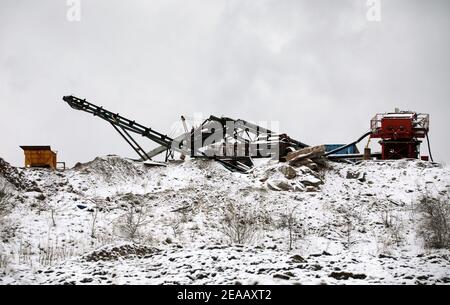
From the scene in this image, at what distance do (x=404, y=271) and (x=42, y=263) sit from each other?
9846 mm

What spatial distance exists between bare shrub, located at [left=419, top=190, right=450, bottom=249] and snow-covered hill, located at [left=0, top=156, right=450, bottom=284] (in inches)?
3.6

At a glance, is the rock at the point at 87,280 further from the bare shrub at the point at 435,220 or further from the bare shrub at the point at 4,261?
the bare shrub at the point at 435,220

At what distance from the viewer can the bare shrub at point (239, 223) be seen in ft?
55.8

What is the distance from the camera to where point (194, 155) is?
2572 cm

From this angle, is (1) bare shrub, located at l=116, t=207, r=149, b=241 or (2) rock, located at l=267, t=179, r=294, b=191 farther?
(2) rock, located at l=267, t=179, r=294, b=191

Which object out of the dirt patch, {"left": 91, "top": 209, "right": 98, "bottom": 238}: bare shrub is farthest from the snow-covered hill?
{"left": 91, "top": 209, "right": 98, "bottom": 238}: bare shrub

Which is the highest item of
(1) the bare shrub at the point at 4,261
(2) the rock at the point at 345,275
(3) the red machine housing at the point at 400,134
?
(3) the red machine housing at the point at 400,134

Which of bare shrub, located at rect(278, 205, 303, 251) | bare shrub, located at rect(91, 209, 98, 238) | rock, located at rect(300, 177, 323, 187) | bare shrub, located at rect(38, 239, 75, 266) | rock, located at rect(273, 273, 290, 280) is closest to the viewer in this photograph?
rock, located at rect(273, 273, 290, 280)

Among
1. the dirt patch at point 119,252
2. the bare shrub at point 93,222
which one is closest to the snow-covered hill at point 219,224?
Result: the dirt patch at point 119,252

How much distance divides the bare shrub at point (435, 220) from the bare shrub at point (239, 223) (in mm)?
5723

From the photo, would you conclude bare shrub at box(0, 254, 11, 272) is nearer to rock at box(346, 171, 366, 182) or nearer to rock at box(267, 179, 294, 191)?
rock at box(267, 179, 294, 191)

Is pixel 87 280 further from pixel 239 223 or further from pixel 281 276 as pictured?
pixel 239 223

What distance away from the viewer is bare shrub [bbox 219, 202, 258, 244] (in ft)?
55.8
